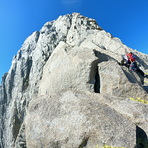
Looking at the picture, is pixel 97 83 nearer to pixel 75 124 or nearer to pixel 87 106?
pixel 87 106

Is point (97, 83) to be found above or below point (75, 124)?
above

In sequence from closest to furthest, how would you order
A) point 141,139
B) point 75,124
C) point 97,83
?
point 141,139, point 75,124, point 97,83

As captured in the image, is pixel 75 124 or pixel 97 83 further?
pixel 97 83

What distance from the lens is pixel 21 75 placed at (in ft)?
150

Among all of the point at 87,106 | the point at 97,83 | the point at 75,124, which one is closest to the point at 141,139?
the point at 87,106

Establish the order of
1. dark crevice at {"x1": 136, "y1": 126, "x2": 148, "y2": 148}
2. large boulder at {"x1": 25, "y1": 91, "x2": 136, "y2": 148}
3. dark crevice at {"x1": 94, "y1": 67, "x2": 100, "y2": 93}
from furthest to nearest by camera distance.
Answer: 1. dark crevice at {"x1": 94, "y1": 67, "x2": 100, "y2": 93}
2. dark crevice at {"x1": 136, "y1": 126, "x2": 148, "y2": 148}
3. large boulder at {"x1": 25, "y1": 91, "x2": 136, "y2": 148}

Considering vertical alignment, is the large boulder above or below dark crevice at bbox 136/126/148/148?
above

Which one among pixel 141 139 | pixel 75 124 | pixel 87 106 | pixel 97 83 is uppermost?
pixel 97 83

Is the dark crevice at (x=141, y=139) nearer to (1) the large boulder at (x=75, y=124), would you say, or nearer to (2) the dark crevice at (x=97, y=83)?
(1) the large boulder at (x=75, y=124)

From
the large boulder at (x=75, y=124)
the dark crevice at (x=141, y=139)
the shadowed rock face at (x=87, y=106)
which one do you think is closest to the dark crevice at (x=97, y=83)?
the shadowed rock face at (x=87, y=106)

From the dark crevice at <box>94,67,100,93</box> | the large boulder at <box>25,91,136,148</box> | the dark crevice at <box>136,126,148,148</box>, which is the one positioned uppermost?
the dark crevice at <box>94,67,100,93</box>

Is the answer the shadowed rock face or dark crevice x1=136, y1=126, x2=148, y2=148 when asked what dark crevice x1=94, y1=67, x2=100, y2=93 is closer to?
the shadowed rock face

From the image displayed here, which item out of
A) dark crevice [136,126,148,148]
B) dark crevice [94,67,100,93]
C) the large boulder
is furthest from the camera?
dark crevice [94,67,100,93]

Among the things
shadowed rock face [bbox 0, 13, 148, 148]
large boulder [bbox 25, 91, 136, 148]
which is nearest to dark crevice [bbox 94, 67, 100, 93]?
shadowed rock face [bbox 0, 13, 148, 148]
